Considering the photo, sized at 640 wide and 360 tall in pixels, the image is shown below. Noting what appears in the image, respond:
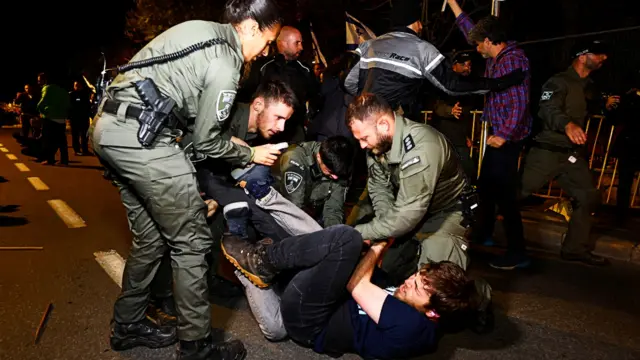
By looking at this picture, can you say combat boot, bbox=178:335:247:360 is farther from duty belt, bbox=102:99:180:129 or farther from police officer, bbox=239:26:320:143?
police officer, bbox=239:26:320:143

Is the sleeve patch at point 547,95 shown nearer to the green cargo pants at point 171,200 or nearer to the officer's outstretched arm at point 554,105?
the officer's outstretched arm at point 554,105

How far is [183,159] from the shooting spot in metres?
2.52

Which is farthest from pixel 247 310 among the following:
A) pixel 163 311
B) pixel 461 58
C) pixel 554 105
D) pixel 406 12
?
pixel 461 58

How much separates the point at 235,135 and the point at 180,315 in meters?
1.21

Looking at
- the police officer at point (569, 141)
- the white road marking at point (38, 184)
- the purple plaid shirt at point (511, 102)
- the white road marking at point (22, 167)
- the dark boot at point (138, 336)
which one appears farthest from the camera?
the white road marking at point (22, 167)

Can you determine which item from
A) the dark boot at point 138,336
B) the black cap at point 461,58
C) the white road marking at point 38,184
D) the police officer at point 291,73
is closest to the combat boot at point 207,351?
the dark boot at point 138,336

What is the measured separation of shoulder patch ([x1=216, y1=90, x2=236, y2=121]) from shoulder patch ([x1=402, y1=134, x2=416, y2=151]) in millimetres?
1083

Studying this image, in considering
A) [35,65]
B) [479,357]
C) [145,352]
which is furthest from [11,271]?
[35,65]

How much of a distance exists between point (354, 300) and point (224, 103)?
47.5 inches

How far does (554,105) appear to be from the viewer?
4398 millimetres

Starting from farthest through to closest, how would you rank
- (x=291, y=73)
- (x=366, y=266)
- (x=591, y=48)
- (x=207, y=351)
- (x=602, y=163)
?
1. (x=602, y=163)
2. (x=291, y=73)
3. (x=591, y=48)
4. (x=366, y=266)
5. (x=207, y=351)

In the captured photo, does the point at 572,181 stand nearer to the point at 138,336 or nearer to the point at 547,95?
the point at 547,95

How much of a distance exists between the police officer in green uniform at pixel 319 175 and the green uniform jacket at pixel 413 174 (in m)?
0.43

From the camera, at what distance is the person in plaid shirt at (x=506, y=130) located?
4.26 metres
